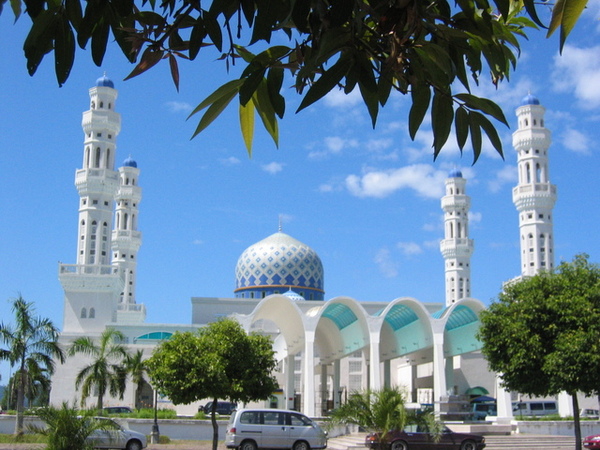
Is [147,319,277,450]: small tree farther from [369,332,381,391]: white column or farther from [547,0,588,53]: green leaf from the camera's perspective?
[547,0,588,53]: green leaf

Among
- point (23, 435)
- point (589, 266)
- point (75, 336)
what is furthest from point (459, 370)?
point (23, 435)

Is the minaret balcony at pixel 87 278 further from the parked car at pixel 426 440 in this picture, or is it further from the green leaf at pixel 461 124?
the green leaf at pixel 461 124

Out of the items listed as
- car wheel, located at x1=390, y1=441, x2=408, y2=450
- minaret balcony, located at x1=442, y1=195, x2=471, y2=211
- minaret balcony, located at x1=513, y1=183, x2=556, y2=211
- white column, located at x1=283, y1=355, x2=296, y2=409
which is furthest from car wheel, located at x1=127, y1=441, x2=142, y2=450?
minaret balcony, located at x1=442, y1=195, x2=471, y2=211

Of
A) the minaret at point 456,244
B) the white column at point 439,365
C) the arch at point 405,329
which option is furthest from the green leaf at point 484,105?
the minaret at point 456,244

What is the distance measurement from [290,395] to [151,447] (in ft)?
48.3

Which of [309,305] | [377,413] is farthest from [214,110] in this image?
[309,305]

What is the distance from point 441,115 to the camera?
212 cm

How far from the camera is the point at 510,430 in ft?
89.2

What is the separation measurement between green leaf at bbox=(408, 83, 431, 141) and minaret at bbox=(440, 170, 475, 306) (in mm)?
53599

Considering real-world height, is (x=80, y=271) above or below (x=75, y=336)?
above

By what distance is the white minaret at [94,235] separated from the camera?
144 feet

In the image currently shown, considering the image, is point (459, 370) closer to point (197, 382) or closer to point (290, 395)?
point (290, 395)

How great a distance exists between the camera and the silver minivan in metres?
20.0

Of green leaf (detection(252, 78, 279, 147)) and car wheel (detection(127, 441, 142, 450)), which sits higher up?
green leaf (detection(252, 78, 279, 147))
